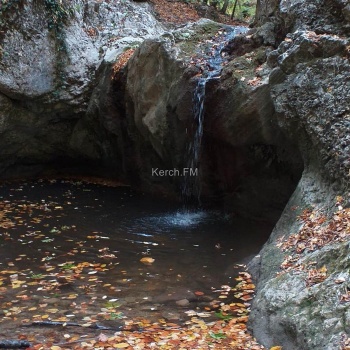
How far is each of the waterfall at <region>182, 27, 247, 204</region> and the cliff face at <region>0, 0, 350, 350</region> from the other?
0.14 meters

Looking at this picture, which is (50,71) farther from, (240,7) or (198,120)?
(240,7)

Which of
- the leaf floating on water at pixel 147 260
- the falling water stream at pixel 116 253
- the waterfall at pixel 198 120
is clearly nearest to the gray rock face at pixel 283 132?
the waterfall at pixel 198 120

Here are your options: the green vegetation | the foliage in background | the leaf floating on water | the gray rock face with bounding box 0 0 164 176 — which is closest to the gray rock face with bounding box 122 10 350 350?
the leaf floating on water

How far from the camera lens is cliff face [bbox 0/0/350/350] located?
4.64 metres

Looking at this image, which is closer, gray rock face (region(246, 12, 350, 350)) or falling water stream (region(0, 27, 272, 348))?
gray rock face (region(246, 12, 350, 350))

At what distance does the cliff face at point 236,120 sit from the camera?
464cm

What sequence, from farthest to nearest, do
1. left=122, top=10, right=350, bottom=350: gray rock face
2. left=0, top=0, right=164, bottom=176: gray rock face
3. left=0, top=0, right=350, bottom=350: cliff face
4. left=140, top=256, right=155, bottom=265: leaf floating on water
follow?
left=0, top=0, right=164, bottom=176: gray rock face < left=140, top=256, right=155, bottom=265: leaf floating on water < left=0, top=0, right=350, bottom=350: cliff face < left=122, top=10, right=350, bottom=350: gray rock face

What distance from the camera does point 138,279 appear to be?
6160mm

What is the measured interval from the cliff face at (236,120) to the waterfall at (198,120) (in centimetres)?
14
